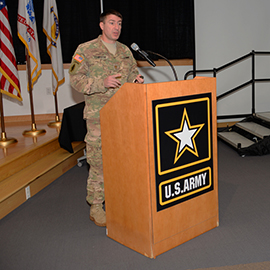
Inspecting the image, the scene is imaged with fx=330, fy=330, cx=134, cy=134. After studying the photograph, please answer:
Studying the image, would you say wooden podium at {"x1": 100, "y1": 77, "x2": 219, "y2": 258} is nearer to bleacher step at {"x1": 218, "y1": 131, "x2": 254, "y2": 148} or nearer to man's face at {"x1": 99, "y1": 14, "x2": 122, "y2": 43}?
man's face at {"x1": 99, "y1": 14, "x2": 122, "y2": 43}

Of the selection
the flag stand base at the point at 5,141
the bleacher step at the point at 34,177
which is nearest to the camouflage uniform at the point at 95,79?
the bleacher step at the point at 34,177

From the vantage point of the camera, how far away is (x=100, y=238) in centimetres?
223

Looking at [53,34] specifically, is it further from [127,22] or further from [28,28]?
[127,22]

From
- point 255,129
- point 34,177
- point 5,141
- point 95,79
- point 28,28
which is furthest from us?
point 255,129

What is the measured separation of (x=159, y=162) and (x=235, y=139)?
112 inches

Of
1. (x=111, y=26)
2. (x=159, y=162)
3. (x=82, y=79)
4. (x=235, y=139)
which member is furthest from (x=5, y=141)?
(x=235, y=139)

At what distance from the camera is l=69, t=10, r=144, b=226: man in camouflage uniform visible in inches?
90.3

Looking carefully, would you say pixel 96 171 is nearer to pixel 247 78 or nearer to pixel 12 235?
pixel 12 235

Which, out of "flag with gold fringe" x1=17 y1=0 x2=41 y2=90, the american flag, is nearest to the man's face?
the american flag

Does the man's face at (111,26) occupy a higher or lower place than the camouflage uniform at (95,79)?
higher

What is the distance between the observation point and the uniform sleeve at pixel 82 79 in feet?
7.39

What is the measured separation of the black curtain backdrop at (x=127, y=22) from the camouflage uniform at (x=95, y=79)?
276cm

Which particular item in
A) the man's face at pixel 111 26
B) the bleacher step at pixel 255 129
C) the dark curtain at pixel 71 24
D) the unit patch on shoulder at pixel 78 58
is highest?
the dark curtain at pixel 71 24

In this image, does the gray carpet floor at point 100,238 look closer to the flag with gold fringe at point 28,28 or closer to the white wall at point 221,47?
the flag with gold fringe at point 28,28
